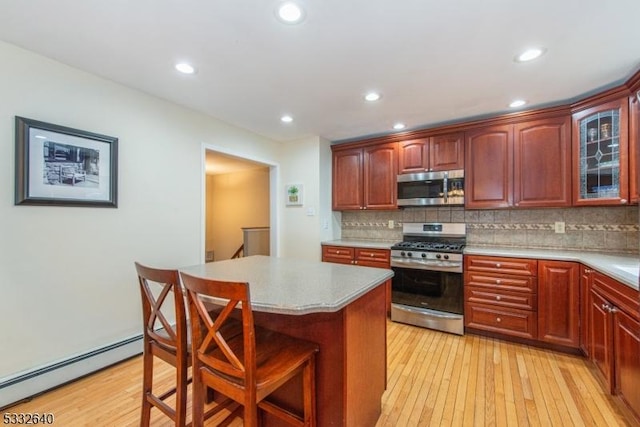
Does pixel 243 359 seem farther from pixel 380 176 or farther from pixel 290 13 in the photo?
pixel 380 176

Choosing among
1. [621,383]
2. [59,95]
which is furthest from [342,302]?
[59,95]

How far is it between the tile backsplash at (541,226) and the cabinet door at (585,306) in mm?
699

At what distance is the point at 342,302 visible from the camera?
1203 millimetres

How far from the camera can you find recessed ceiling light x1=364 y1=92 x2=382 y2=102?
8.53 ft

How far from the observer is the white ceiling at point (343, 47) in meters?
1.54

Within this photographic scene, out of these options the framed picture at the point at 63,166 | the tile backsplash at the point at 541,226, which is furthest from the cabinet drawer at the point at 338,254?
the framed picture at the point at 63,166

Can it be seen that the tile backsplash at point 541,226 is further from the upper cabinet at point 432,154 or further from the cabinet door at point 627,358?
the cabinet door at point 627,358

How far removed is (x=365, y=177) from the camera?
3900 millimetres

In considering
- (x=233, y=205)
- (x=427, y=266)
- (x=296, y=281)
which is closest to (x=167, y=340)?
(x=296, y=281)

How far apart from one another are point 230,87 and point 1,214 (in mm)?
1825

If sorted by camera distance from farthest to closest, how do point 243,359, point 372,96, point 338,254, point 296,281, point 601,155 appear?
point 338,254, point 372,96, point 601,155, point 296,281, point 243,359

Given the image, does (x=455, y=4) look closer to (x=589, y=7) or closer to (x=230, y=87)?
(x=589, y=7)

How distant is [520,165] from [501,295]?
4.46ft

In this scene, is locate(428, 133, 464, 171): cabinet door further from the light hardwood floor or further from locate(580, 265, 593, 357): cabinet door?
the light hardwood floor
